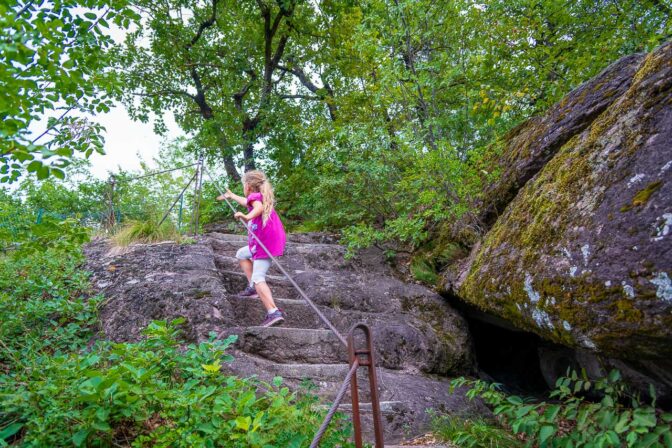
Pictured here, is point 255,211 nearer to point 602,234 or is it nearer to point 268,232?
point 268,232

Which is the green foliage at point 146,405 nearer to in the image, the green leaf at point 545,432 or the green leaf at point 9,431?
the green leaf at point 9,431

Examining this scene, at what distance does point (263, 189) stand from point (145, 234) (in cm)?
241

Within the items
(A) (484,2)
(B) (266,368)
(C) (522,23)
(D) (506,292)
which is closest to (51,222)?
(B) (266,368)

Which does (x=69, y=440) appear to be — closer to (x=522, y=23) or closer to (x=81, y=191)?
(x=522, y=23)

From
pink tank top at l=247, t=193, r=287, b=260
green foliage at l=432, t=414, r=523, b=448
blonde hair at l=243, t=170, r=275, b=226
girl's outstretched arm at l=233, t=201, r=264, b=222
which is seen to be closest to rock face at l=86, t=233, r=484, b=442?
green foliage at l=432, t=414, r=523, b=448

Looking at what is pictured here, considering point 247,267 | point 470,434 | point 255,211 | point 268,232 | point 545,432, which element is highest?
point 255,211

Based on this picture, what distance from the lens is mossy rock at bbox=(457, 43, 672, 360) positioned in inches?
83.6

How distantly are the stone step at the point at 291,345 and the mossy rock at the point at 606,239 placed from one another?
5.50ft

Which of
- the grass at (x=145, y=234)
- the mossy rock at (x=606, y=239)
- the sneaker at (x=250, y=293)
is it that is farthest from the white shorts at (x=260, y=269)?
the mossy rock at (x=606, y=239)

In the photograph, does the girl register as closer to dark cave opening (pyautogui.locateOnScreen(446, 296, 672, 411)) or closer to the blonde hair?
the blonde hair

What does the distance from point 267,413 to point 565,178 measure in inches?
109

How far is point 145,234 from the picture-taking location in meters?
6.18

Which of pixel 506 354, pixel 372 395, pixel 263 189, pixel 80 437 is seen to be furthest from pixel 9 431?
pixel 506 354

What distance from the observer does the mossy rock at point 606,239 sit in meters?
2.12
